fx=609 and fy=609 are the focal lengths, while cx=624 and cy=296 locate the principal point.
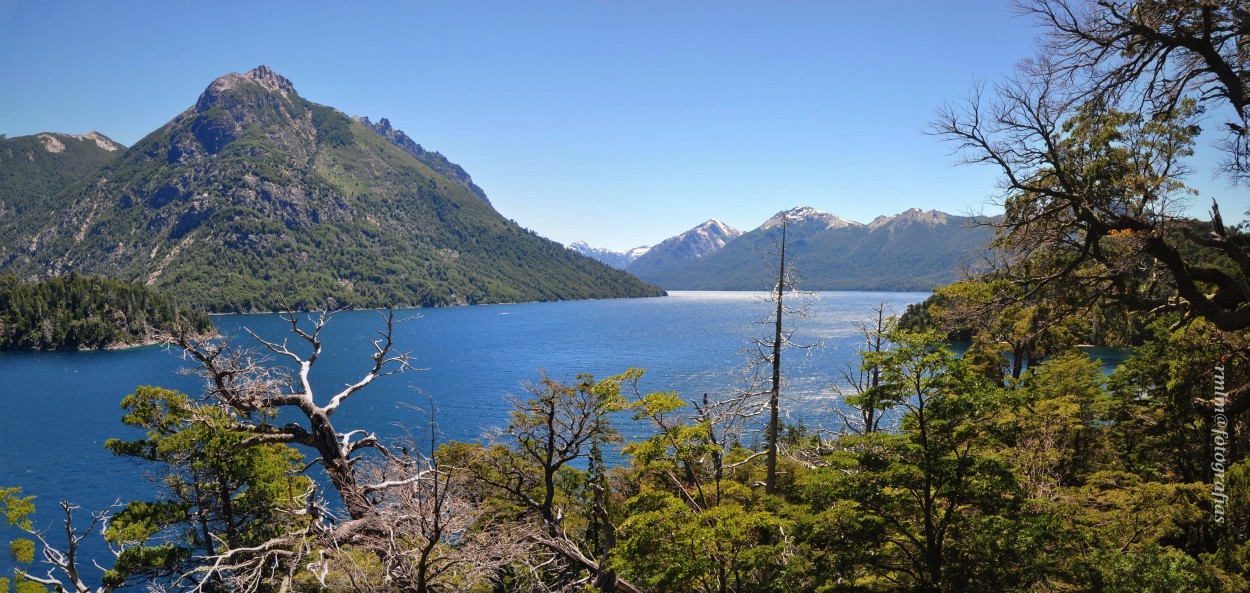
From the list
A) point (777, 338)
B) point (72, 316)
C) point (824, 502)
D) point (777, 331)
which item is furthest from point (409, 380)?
point (72, 316)

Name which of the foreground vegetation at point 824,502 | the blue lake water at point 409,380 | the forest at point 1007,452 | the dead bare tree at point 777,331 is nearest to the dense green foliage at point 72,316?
the blue lake water at point 409,380

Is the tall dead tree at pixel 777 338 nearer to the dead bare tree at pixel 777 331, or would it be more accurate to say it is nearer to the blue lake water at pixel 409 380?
the dead bare tree at pixel 777 331

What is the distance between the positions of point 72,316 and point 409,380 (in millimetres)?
82918

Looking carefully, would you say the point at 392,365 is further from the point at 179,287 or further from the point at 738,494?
the point at 179,287

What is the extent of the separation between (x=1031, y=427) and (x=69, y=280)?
155m

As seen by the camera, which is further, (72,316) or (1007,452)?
(72,316)

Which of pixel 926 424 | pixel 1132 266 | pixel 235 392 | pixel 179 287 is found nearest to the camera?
pixel 1132 266

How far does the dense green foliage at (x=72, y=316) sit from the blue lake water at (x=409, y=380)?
25.9 ft

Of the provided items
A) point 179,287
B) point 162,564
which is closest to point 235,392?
point 162,564

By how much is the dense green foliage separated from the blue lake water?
790 centimetres

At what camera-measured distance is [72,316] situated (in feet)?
366

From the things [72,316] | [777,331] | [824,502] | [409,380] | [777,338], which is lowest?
[409,380]

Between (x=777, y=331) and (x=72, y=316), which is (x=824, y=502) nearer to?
(x=777, y=331)

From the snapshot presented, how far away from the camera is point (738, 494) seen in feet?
56.2
